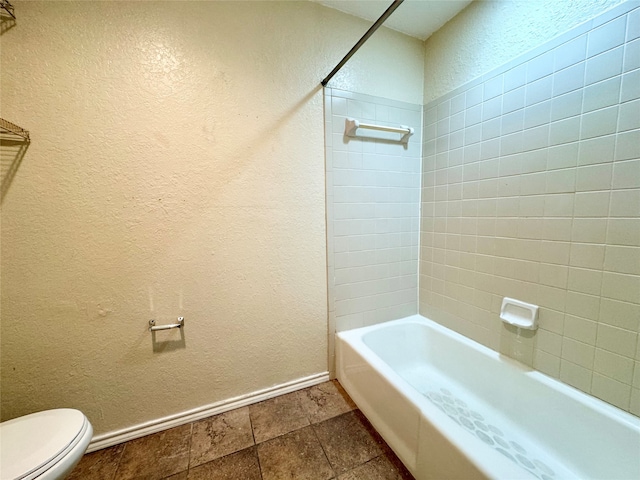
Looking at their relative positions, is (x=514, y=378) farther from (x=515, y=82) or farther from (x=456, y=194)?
(x=515, y=82)

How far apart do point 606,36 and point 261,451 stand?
2397 millimetres

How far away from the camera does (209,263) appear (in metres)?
1.34

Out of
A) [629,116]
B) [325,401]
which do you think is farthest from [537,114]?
[325,401]

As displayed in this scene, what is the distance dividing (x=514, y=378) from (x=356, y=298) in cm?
95

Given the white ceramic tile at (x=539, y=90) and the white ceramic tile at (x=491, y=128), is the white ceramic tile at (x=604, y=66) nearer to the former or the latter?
the white ceramic tile at (x=539, y=90)

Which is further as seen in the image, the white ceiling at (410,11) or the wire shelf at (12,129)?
the white ceiling at (410,11)

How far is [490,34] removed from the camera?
1.35m

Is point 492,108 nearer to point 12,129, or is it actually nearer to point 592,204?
point 592,204

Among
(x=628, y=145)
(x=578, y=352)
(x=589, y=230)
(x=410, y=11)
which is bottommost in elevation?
(x=578, y=352)

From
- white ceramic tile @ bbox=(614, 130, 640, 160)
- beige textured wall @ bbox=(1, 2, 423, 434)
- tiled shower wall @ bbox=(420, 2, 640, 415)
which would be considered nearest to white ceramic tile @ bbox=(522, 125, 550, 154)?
tiled shower wall @ bbox=(420, 2, 640, 415)

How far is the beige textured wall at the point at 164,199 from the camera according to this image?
3.47 feet

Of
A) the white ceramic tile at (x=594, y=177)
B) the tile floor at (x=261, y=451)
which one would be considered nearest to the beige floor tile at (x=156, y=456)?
the tile floor at (x=261, y=451)

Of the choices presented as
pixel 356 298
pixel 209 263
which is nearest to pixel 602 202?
pixel 356 298

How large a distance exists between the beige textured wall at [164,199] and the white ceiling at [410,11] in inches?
2.5
